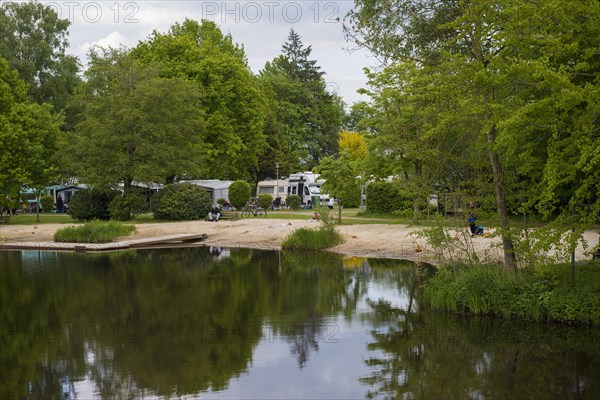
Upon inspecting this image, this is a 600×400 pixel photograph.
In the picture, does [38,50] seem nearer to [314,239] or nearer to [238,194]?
[238,194]

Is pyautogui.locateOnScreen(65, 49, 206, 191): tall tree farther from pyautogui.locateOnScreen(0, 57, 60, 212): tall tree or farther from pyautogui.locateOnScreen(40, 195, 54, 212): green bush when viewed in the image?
pyautogui.locateOnScreen(40, 195, 54, 212): green bush

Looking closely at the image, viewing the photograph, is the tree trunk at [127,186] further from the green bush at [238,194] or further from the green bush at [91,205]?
the green bush at [238,194]

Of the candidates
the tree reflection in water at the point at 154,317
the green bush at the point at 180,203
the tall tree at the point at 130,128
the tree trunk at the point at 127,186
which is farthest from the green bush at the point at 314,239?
the tree trunk at the point at 127,186

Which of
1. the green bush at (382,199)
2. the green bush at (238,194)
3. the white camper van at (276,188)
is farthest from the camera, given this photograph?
the white camper van at (276,188)

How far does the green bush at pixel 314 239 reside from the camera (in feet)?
79.5

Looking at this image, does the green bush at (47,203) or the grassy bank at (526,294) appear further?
the green bush at (47,203)

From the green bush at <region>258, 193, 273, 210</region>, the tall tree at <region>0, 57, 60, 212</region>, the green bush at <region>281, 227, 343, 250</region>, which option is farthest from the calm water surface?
the green bush at <region>258, 193, 273, 210</region>

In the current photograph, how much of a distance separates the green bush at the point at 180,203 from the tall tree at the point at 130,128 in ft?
2.72

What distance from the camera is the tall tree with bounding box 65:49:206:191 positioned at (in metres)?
34.4

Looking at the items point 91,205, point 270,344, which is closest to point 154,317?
point 270,344

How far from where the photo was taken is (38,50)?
47.6 m

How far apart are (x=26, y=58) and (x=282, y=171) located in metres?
21.0

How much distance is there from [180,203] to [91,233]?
7.33m

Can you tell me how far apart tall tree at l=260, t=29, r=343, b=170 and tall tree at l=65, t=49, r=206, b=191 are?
2636 cm
